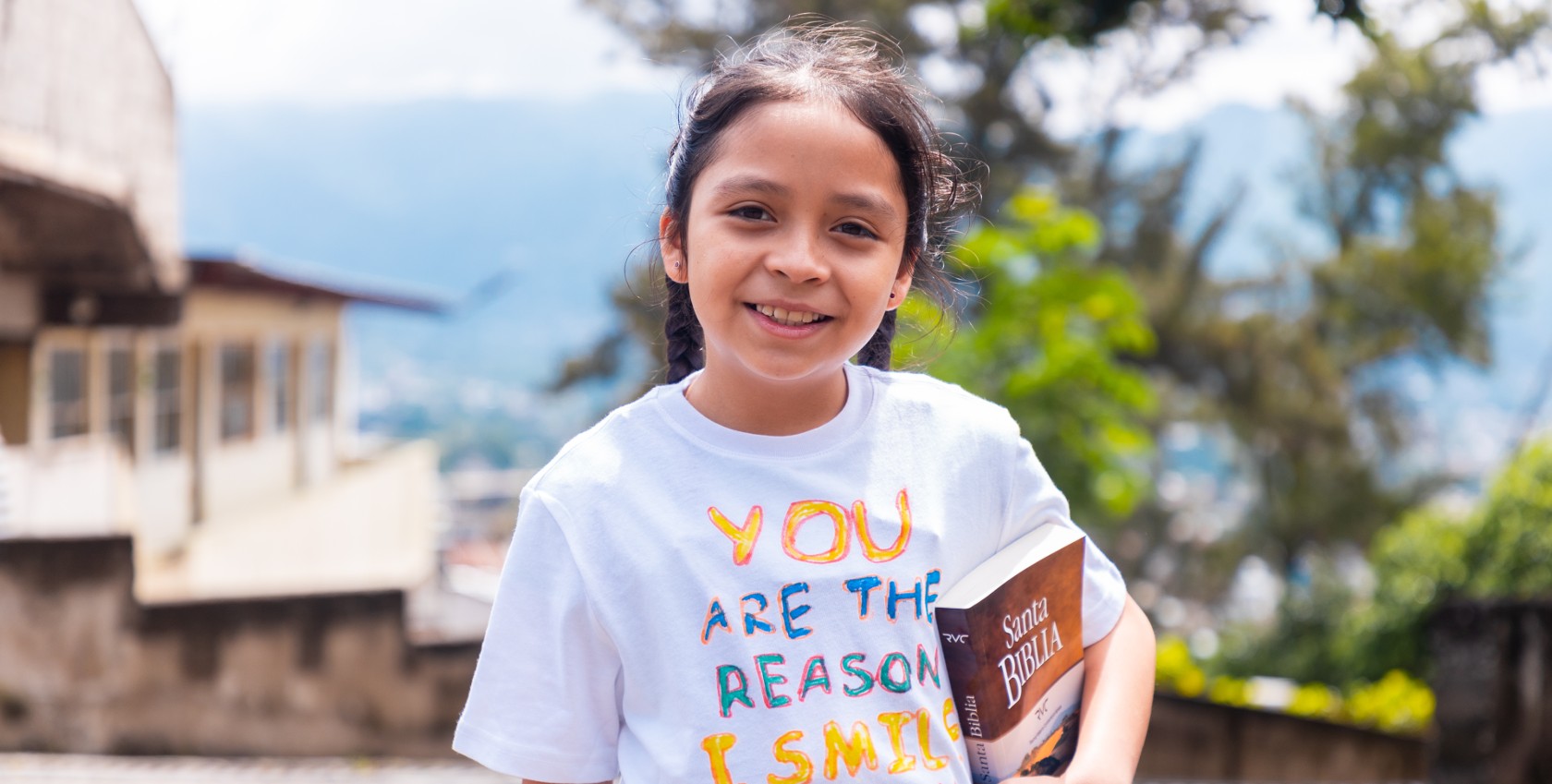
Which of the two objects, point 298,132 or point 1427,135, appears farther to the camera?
point 298,132

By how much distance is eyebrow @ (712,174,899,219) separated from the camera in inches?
53.1

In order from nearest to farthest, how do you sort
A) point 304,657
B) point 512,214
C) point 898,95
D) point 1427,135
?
point 898,95 → point 304,657 → point 1427,135 → point 512,214

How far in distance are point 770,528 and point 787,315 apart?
0.21 meters

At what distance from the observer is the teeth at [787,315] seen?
4.48ft

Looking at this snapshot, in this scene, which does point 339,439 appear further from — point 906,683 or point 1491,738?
point 906,683

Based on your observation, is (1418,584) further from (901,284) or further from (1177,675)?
(901,284)

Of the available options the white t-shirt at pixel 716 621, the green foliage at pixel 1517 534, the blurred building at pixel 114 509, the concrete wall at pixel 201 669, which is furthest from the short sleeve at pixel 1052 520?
the green foliage at pixel 1517 534

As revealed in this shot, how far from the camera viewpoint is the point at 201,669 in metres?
6.18

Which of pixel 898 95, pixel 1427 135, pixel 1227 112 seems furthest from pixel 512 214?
pixel 898 95

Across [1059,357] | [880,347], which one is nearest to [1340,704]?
[1059,357]

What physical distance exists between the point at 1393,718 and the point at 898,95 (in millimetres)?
9081

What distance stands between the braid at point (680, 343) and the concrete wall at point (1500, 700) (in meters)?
4.94

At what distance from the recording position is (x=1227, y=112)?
41.5m

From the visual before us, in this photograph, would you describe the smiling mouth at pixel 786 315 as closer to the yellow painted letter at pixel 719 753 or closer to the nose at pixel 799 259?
the nose at pixel 799 259
